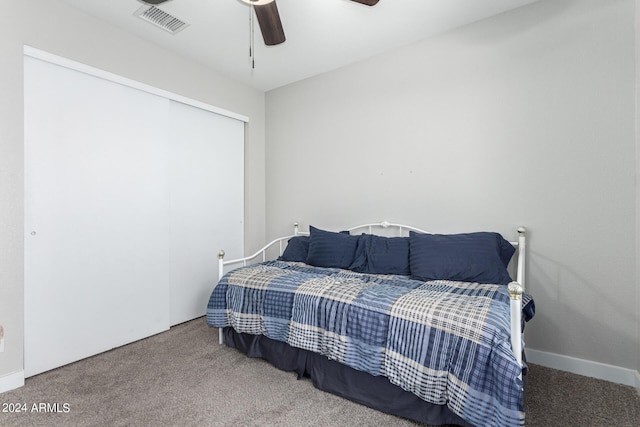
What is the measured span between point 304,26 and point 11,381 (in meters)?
2.98

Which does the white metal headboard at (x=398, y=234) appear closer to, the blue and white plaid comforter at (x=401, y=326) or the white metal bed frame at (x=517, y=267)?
the white metal bed frame at (x=517, y=267)

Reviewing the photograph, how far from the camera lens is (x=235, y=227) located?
11.3 feet

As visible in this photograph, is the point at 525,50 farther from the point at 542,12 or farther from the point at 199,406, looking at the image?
the point at 199,406

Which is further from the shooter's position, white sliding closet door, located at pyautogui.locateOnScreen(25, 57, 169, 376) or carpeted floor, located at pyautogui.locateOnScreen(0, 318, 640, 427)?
white sliding closet door, located at pyautogui.locateOnScreen(25, 57, 169, 376)

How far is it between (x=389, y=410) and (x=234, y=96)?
10.2 feet

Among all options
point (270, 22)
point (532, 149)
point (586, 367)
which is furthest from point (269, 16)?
point (586, 367)

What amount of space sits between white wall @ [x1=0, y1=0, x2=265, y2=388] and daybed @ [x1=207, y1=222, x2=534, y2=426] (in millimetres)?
1165

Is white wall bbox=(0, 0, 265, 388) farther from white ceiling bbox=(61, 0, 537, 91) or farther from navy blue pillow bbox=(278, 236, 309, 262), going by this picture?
navy blue pillow bbox=(278, 236, 309, 262)

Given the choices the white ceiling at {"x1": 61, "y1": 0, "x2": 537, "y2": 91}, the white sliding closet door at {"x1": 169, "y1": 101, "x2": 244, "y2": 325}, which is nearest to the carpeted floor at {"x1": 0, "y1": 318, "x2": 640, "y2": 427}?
the white sliding closet door at {"x1": 169, "y1": 101, "x2": 244, "y2": 325}

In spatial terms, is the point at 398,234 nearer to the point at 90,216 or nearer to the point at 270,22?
the point at 270,22

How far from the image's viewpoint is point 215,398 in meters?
1.74

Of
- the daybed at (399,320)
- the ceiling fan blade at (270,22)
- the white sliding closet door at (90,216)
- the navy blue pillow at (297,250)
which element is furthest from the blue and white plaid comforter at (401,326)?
the ceiling fan blade at (270,22)

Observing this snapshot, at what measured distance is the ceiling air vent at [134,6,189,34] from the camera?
2216 millimetres

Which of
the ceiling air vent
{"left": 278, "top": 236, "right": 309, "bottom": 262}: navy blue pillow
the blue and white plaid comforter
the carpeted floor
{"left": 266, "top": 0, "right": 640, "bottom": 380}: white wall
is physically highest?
the ceiling air vent
